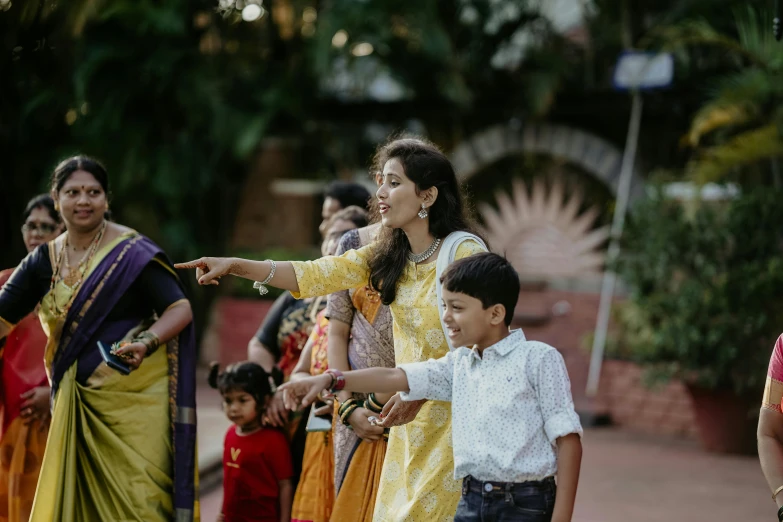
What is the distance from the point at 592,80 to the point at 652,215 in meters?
3.29

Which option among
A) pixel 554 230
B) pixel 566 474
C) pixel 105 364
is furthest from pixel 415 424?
pixel 554 230

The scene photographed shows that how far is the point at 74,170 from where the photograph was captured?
4.45m

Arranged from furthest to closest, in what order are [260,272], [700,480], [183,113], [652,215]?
[183,113] → [652,215] → [700,480] → [260,272]

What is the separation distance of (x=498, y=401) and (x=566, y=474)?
277mm

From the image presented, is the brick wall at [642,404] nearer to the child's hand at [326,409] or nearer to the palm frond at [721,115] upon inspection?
the palm frond at [721,115]

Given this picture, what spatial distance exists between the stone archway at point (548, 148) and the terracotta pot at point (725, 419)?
3.06 meters

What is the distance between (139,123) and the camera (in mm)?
13109

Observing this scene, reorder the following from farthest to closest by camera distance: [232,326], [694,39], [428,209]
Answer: [232,326], [694,39], [428,209]

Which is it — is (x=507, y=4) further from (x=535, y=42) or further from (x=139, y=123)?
(x=139, y=123)

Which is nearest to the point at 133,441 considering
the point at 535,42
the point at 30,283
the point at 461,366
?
the point at 30,283

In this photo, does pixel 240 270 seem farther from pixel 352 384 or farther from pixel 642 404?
pixel 642 404

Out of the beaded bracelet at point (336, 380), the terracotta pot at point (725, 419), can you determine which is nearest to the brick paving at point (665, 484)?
the terracotta pot at point (725, 419)

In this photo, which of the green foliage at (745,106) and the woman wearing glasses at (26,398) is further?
the green foliage at (745,106)

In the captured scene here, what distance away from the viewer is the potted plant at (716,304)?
885 cm
